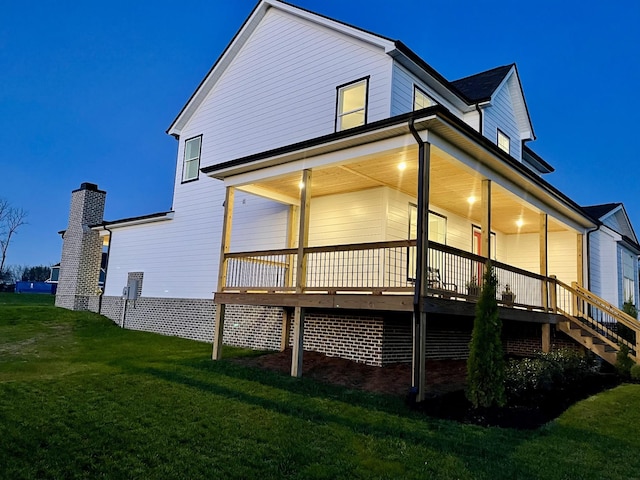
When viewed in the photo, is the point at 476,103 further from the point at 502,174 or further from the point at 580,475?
the point at 580,475

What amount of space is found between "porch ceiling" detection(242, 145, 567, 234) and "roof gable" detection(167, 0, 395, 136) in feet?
10.4

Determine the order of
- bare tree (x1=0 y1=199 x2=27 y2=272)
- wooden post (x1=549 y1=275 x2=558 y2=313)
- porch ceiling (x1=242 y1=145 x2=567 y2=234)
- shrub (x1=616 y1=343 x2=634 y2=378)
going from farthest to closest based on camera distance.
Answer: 1. bare tree (x1=0 y1=199 x2=27 y2=272)
2. wooden post (x1=549 y1=275 x2=558 y2=313)
3. shrub (x1=616 y1=343 x2=634 y2=378)
4. porch ceiling (x1=242 y1=145 x2=567 y2=234)

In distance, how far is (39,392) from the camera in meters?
7.68

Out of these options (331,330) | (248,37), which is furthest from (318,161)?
(248,37)

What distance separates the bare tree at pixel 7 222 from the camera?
41.5 meters

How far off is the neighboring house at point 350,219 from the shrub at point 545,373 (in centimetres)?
100

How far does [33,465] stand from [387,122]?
6692mm

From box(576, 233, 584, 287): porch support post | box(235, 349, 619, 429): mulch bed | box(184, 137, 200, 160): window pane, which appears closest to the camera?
box(235, 349, 619, 429): mulch bed

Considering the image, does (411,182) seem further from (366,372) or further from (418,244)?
(366,372)

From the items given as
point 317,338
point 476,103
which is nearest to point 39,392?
point 317,338

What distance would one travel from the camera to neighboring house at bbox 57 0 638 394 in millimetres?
9398

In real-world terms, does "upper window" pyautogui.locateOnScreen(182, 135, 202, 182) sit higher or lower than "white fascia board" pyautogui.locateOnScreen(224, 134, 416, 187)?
higher

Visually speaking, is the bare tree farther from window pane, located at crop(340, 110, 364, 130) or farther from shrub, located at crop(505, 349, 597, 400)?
shrub, located at crop(505, 349, 597, 400)

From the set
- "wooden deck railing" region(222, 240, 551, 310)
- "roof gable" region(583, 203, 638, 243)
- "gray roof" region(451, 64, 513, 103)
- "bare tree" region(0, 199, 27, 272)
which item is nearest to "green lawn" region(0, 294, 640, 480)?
"wooden deck railing" region(222, 240, 551, 310)
